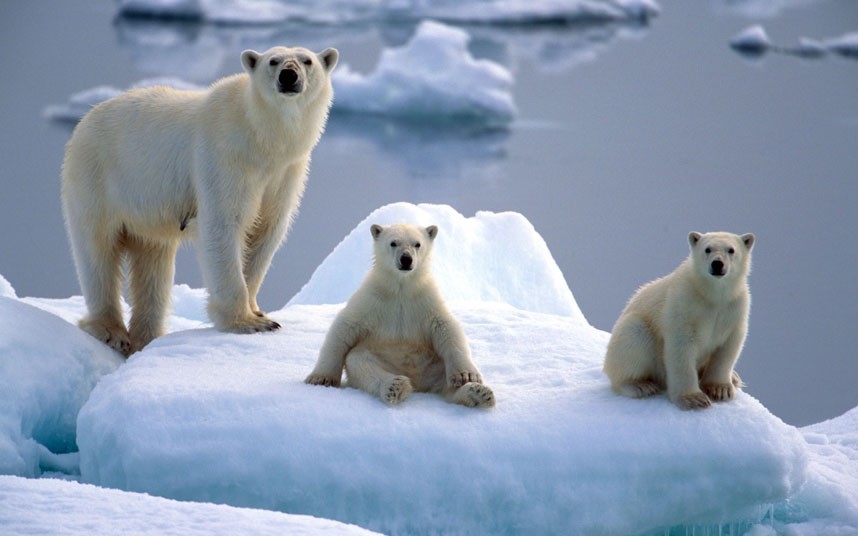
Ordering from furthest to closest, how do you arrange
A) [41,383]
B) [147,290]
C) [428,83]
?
[428,83]
[147,290]
[41,383]

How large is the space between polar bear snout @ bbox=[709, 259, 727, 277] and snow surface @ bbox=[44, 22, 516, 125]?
899cm

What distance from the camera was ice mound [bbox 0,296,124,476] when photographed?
5793mm

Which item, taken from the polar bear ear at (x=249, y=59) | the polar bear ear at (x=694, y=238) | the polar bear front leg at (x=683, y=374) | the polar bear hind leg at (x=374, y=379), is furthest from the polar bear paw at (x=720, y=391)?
the polar bear ear at (x=249, y=59)

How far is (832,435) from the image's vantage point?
7316 mm

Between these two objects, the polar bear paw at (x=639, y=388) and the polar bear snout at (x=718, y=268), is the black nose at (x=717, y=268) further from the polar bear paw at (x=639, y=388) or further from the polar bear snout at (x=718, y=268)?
the polar bear paw at (x=639, y=388)

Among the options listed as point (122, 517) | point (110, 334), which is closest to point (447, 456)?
point (122, 517)

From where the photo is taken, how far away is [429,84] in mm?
13922

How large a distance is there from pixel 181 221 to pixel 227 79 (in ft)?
2.86

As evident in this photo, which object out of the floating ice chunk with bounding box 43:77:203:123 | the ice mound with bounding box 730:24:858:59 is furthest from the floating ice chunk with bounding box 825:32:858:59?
the floating ice chunk with bounding box 43:77:203:123

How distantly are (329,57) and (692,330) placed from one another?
2609mm

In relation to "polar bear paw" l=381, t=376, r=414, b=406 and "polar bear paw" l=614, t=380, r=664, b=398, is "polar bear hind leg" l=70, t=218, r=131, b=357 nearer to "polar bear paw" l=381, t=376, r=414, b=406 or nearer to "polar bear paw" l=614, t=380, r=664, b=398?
"polar bear paw" l=381, t=376, r=414, b=406

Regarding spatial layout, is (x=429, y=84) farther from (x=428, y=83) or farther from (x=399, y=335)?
(x=399, y=335)

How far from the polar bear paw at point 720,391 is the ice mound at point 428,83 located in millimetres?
8906

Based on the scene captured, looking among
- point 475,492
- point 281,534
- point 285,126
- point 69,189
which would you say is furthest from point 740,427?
point 69,189
